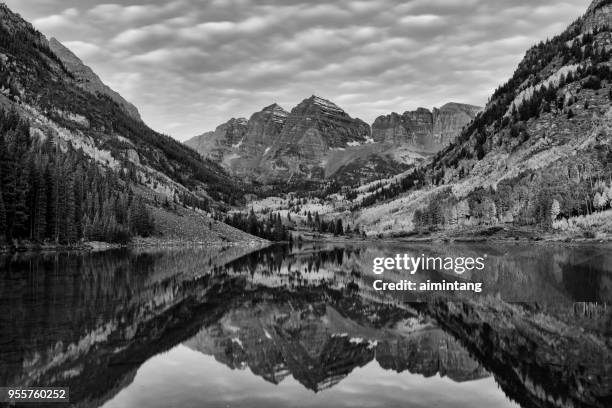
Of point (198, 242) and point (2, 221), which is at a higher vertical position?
point (2, 221)

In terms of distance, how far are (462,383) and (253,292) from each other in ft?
96.1

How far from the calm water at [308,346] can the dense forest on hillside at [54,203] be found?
67.6 metres

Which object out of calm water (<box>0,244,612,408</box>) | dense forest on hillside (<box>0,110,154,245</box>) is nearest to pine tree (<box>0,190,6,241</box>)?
dense forest on hillside (<box>0,110,154,245</box>)

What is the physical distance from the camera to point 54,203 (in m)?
115

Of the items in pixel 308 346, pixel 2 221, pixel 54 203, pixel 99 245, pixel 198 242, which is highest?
pixel 54 203

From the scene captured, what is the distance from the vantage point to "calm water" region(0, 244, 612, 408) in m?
17.8

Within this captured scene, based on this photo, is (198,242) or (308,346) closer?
(308,346)

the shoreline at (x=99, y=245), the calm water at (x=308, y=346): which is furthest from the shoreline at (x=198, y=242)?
the calm water at (x=308, y=346)

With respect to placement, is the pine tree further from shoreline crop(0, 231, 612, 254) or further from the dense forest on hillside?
shoreline crop(0, 231, 612, 254)

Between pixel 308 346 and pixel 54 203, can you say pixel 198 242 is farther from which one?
pixel 308 346

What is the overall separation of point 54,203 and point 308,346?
106014 millimetres

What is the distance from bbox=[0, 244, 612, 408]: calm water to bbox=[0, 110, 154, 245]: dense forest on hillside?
67.6 m

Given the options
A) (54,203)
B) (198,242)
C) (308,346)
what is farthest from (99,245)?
(308,346)

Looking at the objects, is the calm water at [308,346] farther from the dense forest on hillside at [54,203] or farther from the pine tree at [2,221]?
the dense forest on hillside at [54,203]
